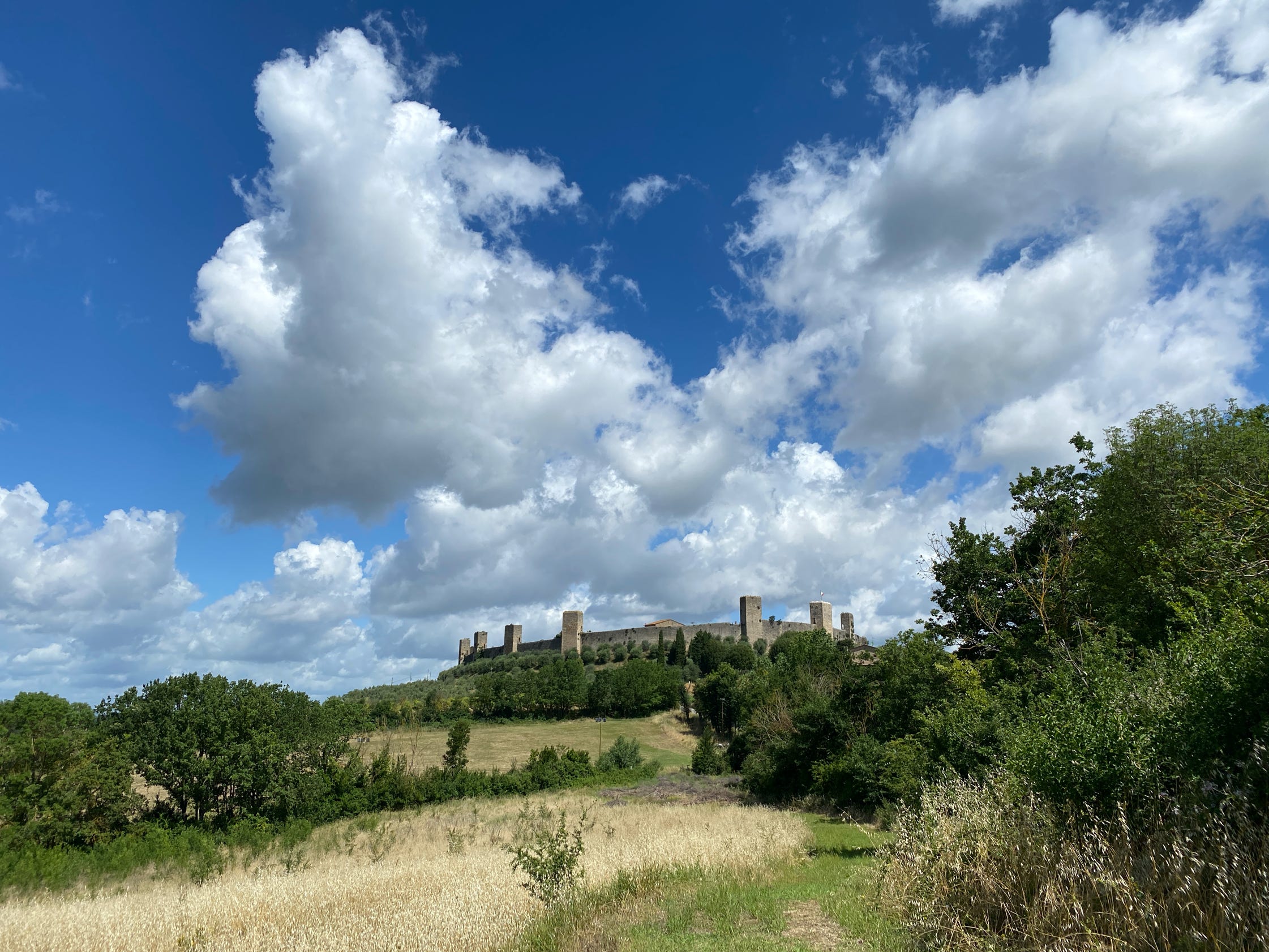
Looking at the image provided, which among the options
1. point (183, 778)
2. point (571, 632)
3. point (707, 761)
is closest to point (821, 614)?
point (571, 632)

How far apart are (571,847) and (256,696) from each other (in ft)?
96.2

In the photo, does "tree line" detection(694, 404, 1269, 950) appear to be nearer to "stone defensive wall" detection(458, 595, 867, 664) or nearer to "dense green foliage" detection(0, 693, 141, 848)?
"dense green foliage" detection(0, 693, 141, 848)

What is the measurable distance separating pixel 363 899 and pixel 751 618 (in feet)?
351

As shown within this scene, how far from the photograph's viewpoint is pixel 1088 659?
1409 cm

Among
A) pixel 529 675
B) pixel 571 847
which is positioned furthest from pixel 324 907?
pixel 529 675

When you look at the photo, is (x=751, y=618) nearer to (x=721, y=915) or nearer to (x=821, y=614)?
(x=821, y=614)

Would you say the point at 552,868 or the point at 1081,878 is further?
the point at 552,868

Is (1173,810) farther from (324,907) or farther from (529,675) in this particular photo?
(529,675)

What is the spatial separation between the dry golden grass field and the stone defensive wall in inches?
1289

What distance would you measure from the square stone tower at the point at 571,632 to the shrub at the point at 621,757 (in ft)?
227

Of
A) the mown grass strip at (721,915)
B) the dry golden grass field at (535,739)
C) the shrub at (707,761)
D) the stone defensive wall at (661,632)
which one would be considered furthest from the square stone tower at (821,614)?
the mown grass strip at (721,915)

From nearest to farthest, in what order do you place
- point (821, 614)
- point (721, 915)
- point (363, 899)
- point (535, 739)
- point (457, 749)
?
point (721, 915), point (363, 899), point (457, 749), point (535, 739), point (821, 614)

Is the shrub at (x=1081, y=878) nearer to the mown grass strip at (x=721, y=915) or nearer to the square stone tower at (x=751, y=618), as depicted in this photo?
the mown grass strip at (x=721, y=915)

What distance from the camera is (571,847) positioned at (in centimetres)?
1191
